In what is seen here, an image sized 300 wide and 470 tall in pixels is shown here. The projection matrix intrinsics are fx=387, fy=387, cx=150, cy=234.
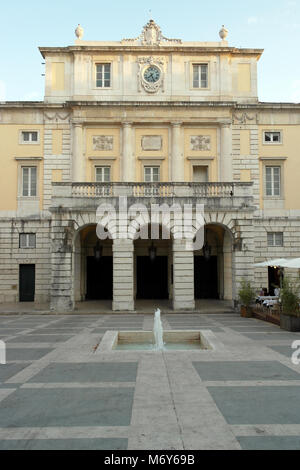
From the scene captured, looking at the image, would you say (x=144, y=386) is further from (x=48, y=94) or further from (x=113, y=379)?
(x=48, y=94)

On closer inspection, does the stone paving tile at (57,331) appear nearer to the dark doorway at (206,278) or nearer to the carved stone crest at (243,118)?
the dark doorway at (206,278)

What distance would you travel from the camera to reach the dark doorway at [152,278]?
1156 inches

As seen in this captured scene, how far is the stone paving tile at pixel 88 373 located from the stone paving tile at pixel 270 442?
349 cm

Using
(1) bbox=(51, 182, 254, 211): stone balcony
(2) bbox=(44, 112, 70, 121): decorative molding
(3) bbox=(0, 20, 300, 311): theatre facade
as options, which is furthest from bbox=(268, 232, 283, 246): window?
(2) bbox=(44, 112, 70, 121): decorative molding

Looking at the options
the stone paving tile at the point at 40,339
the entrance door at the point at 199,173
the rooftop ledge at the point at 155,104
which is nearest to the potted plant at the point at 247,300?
the stone paving tile at the point at 40,339

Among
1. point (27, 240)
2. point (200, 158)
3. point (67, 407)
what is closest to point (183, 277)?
point (200, 158)

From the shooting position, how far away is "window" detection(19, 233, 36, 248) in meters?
28.1

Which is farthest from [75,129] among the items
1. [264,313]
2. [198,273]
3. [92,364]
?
[92,364]

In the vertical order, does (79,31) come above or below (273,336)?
above

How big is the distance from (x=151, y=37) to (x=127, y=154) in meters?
9.00

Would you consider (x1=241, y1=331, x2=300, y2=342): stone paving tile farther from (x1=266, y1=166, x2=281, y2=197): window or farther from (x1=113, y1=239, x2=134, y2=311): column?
(x1=266, y1=166, x2=281, y2=197): window

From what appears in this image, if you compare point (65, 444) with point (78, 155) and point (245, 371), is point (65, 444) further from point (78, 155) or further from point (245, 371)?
point (78, 155)

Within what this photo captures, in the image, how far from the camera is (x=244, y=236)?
75.0ft

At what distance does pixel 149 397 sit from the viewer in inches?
291
